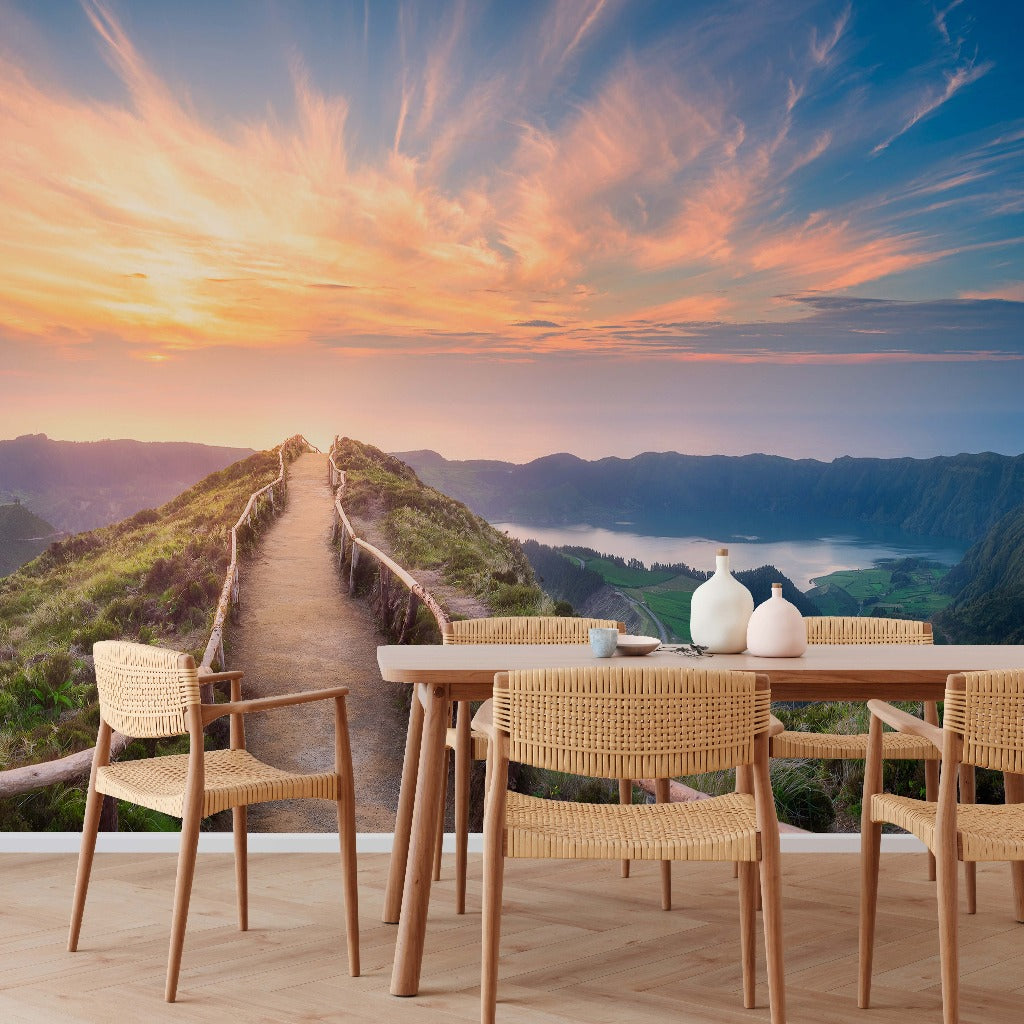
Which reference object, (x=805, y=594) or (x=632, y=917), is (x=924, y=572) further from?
(x=632, y=917)

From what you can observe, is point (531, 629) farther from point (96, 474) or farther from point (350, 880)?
point (96, 474)

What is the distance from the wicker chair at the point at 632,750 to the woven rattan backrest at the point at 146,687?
2.62 ft

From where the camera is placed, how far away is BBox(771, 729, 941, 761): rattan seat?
3.67 m

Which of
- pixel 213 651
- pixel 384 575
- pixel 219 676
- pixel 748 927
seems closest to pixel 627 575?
pixel 384 575

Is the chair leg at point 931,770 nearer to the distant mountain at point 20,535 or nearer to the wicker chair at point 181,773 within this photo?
the wicker chair at point 181,773

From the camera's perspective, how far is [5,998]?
293cm

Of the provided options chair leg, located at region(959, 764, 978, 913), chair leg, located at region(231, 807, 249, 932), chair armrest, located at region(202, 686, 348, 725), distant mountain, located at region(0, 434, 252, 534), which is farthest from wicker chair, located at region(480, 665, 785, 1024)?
distant mountain, located at region(0, 434, 252, 534)

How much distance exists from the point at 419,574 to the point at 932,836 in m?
2.80

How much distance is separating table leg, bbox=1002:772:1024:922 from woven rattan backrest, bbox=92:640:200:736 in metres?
2.24

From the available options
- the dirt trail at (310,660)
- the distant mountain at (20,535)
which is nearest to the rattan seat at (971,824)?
the dirt trail at (310,660)

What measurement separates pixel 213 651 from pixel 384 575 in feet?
2.42

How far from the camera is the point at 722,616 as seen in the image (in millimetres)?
3291

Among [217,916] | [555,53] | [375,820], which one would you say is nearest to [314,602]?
[375,820]

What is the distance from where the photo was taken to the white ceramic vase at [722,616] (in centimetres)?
329
